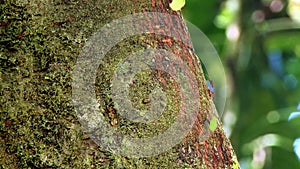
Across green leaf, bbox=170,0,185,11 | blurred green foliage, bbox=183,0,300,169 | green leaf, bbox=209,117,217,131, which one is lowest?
green leaf, bbox=209,117,217,131

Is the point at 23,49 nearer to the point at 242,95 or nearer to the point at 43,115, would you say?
the point at 43,115

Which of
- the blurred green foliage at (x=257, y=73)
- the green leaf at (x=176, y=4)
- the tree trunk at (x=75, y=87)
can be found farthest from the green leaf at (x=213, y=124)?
the blurred green foliage at (x=257, y=73)

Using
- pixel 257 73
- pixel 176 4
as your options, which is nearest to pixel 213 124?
pixel 176 4

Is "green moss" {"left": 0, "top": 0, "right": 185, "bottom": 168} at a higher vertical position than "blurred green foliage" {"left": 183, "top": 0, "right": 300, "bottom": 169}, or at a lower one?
lower

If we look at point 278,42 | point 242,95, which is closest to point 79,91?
point 242,95

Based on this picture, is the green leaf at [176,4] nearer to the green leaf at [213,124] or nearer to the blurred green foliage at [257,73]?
the green leaf at [213,124]

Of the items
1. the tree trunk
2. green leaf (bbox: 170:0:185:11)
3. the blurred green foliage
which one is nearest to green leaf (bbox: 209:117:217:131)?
the tree trunk

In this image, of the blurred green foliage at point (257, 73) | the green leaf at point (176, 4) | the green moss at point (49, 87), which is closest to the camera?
the green moss at point (49, 87)

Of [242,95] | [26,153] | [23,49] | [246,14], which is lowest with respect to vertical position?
[26,153]

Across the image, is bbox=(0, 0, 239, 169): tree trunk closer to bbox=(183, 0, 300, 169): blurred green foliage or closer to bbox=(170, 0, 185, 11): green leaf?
bbox=(170, 0, 185, 11): green leaf
